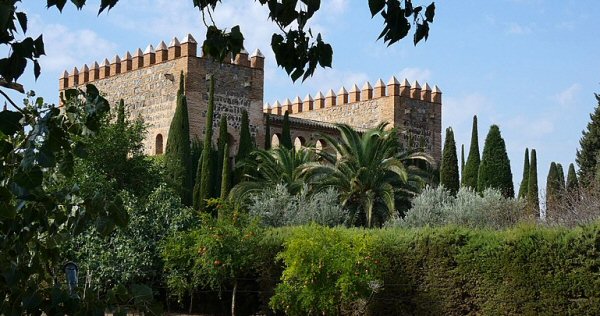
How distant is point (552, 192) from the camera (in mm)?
27781

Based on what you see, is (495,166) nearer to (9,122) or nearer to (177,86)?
(177,86)

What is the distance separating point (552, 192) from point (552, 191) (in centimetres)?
36

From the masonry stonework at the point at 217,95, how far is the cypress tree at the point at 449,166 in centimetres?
195

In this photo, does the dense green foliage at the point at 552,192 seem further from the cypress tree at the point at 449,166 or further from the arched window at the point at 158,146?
the arched window at the point at 158,146

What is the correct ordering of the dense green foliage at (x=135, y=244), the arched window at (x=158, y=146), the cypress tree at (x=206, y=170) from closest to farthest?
the dense green foliage at (x=135, y=244) < the cypress tree at (x=206, y=170) < the arched window at (x=158, y=146)

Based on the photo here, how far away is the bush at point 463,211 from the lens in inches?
912

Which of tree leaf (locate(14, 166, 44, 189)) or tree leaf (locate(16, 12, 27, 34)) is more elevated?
tree leaf (locate(16, 12, 27, 34))

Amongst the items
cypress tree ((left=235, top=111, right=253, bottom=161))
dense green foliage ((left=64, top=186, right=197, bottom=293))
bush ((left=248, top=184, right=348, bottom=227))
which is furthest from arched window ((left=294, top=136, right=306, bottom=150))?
dense green foliage ((left=64, top=186, right=197, bottom=293))

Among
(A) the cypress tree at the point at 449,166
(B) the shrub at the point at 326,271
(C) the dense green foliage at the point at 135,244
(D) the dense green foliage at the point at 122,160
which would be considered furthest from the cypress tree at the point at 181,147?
(B) the shrub at the point at 326,271

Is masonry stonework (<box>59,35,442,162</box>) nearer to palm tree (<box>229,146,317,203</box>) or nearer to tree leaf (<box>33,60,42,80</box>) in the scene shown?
palm tree (<box>229,146,317,203</box>)

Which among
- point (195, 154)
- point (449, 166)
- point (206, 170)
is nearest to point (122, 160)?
point (206, 170)

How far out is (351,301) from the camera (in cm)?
1673

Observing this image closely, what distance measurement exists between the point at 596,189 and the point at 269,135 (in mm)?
13795

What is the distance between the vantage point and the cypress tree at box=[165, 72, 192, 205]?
2845cm
